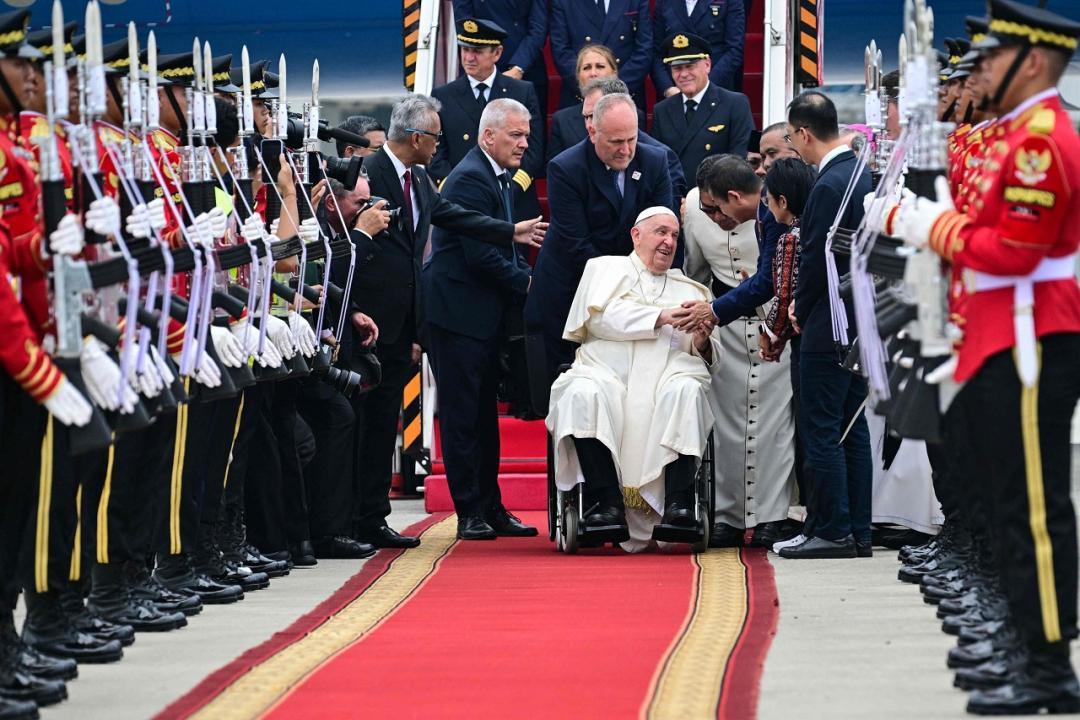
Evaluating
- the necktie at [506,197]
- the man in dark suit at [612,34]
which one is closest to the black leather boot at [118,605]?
the necktie at [506,197]

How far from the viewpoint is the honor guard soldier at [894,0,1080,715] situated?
464 centimetres

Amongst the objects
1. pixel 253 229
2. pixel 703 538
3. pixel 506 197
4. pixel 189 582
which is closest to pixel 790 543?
pixel 703 538

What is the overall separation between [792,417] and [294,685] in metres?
4.14

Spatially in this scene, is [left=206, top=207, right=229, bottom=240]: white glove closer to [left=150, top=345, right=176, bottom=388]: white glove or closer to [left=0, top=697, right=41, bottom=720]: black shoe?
[left=150, top=345, right=176, bottom=388]: white glove

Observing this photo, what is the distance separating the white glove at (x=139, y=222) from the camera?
18.5 feet

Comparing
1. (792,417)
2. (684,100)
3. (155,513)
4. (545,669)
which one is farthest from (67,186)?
(684,100)

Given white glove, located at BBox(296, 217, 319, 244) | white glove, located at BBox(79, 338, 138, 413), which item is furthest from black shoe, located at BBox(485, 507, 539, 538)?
white glove, located at BBox(79, 338, 138, 413)

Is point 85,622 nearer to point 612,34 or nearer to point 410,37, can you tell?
point 612,34

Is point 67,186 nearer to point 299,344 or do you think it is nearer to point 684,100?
point 299,344

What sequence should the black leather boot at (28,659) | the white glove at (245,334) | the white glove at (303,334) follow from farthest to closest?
the white glove at (303,334), the white glove at (245,334), the black leather boot at (28,659)

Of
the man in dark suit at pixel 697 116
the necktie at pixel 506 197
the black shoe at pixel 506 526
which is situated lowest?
the black shoe at pixel 506 526

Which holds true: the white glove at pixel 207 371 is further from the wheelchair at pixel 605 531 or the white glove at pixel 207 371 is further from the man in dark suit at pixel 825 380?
the man in dark suit at pixel 825 380

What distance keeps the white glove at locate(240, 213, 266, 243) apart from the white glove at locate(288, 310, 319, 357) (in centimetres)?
60

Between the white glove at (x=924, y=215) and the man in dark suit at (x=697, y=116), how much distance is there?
594 centimetres
